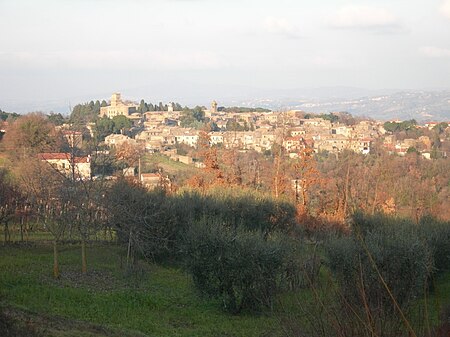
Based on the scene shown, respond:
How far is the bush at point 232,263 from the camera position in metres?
14.7

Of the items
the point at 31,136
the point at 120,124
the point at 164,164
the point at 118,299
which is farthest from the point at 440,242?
the point at 120,124

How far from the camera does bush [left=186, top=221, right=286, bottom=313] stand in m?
14.7

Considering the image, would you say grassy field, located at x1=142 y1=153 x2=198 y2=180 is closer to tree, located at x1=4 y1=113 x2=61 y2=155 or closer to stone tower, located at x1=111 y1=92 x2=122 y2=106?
Answer: tree, located at x1=4 y1=113 x2=61 y2=155

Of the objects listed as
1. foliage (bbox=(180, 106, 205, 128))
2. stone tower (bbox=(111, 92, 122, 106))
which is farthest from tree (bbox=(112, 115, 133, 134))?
stone tower (bbox=(111, 92, 122, 106))

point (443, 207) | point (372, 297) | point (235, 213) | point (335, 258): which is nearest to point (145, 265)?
point (235, 213)

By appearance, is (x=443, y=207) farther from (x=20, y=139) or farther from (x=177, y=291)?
(x=20, y=139)

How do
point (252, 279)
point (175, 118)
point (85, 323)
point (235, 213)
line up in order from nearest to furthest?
point (85, 323) → point (252, 279) → point (235, 213) → point (175, 118)

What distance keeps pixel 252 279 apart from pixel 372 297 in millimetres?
11295

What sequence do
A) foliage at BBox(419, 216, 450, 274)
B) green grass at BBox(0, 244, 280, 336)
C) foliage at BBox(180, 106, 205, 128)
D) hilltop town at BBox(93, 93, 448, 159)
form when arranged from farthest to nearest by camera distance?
1. foliage at BBox(180, 106, 205, 128)
2. hilltop town at BBox(93, 93, 448, 159)
3. foliage at BBox(419, 216, 450, 274)
4. green grass at BBox(0, 244, 280, 336)

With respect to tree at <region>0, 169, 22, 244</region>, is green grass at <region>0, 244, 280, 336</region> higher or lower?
lower

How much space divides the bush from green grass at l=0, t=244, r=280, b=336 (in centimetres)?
49

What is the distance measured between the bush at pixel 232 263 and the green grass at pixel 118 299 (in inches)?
19.2

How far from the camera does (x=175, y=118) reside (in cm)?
11356

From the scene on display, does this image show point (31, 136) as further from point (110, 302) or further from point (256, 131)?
point (256, 131)
